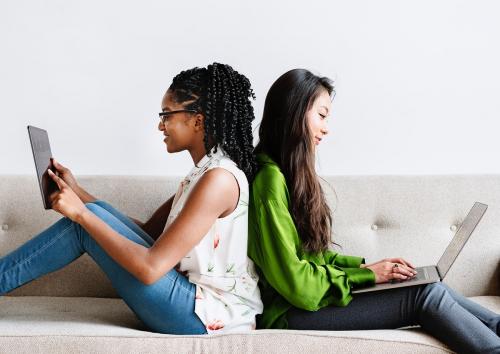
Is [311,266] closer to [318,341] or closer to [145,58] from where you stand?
[318,341]

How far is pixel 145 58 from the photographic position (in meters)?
2.59

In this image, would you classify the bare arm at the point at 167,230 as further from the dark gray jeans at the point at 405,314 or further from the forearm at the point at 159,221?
the forearm at the point at 159,221

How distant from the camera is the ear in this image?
1.87 metres

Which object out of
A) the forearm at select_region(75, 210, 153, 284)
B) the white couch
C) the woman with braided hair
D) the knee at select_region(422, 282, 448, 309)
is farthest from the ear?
the knee at select_region(422, 282, 448, 309)

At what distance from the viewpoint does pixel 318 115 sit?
1945 mm

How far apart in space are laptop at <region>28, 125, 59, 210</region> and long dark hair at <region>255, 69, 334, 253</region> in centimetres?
60

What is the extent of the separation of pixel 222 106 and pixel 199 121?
0.24 ft

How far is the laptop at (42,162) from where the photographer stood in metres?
1.77

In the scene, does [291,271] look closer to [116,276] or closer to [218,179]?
[218,179]

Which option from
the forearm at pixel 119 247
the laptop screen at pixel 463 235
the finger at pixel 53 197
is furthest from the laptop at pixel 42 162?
the laptop screen at pixel 463 235

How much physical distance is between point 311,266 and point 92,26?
132 centimetres

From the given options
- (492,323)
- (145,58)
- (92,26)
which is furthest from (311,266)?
(92,26)

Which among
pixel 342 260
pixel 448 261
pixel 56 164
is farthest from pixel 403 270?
pixel 56 164

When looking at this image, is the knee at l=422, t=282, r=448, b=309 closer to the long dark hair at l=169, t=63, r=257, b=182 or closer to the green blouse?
the green blouse
